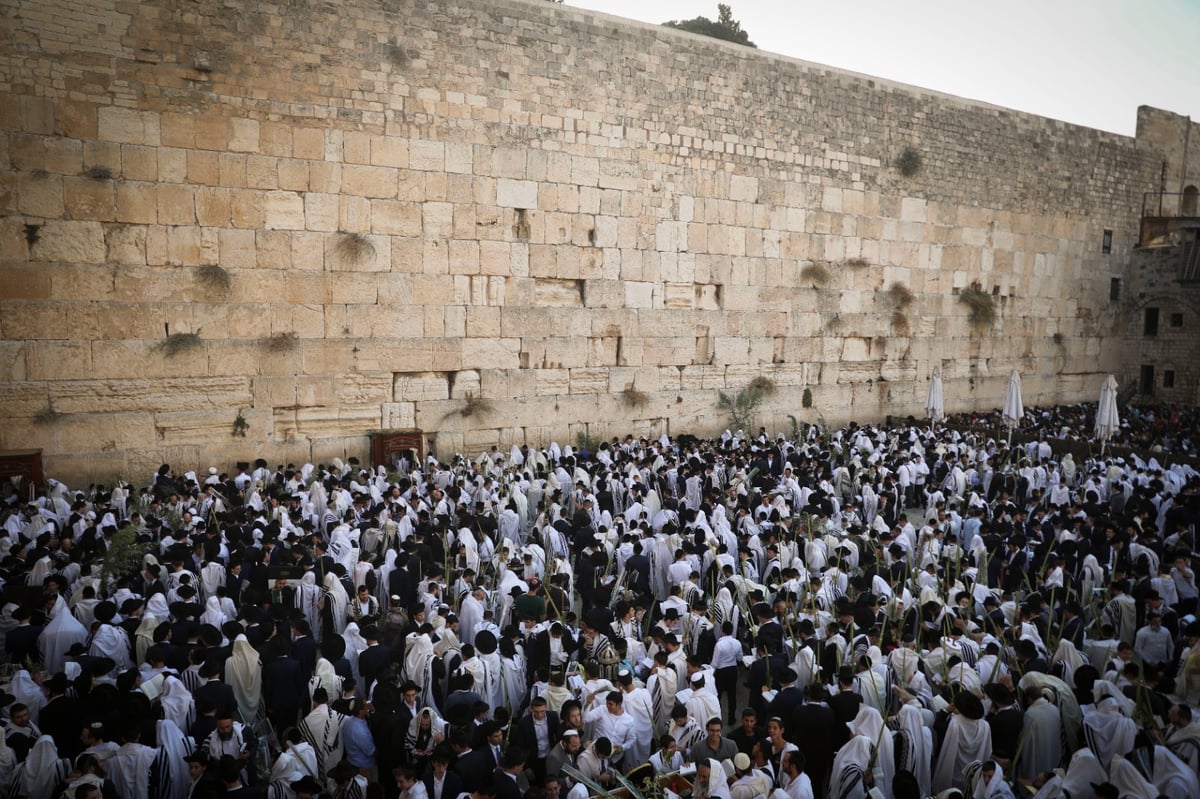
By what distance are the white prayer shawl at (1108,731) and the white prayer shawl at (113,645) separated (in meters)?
7.11

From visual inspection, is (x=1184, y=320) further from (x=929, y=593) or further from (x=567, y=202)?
(x=929, y=593)

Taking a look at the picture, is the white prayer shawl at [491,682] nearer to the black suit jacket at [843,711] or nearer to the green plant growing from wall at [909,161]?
the black suit jacket at [843,711]

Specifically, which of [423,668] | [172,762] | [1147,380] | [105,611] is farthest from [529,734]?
[1147,380]

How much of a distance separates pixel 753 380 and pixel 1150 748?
12.9 meters

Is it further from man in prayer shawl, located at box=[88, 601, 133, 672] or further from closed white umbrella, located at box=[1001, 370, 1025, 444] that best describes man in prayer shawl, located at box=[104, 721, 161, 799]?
closed white umbrella, located at box=[1001, 370, 1025, 444]

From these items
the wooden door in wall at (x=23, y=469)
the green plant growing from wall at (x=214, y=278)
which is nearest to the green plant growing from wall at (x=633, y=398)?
the green plant growing from wall at (x=214, y=278)

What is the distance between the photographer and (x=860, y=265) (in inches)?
729

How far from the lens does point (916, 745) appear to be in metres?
5.18

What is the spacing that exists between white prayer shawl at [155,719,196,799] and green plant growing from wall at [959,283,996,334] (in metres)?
20.2

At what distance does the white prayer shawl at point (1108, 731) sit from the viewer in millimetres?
4879

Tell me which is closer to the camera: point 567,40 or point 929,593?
point 929,593

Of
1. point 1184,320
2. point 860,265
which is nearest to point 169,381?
point 860,265

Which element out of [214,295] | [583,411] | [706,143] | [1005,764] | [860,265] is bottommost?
[1005,764]

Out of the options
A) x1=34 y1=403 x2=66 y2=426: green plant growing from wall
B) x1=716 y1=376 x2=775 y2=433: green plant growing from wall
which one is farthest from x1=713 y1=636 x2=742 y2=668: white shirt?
x1=716 y1=376 x2=775 y2=433: green plant growing from wall
